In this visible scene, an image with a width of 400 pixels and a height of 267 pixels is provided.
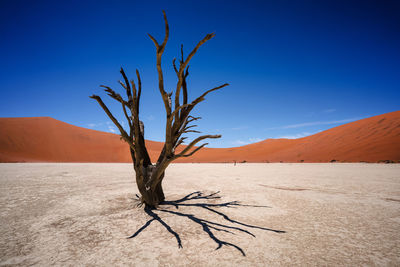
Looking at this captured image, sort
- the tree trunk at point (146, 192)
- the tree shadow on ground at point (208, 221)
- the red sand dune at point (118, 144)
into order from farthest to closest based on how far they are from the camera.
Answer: the red sand dune at point (118, 144), the tree trunk at point (146, 192), the tree shadow on ground at point (208, 221)

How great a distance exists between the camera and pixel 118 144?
4075 cm

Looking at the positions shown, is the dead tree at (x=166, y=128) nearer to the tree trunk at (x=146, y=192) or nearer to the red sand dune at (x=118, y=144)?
the tree trunk at (x=146, y=192)

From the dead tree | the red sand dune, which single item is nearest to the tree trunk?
the dead tree

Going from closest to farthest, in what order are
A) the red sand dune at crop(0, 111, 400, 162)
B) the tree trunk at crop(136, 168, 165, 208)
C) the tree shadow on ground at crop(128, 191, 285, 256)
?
the tree shadow on ground at crop(128, 191, 285, 256)
the tree trunk at crop(136, 168, 165, 208)
the red sand dune at crop(0, 111, 400, 162)

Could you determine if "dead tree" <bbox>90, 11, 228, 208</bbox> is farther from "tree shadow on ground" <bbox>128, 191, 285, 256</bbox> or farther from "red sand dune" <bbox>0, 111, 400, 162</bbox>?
"red sand dune" <bbox>0, 111, 400, 162</bbox>

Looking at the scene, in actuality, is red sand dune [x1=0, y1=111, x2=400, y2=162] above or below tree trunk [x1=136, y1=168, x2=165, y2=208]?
above

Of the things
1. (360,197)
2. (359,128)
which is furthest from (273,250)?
(359,128)

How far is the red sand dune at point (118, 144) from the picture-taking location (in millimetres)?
20734

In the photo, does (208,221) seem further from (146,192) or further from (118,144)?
(118,144)

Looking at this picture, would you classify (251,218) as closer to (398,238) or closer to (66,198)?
(398,238)

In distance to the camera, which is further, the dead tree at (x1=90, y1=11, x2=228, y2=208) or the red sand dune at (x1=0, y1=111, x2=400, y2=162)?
the red sand dune at (x1=0, y1=111, x2=400, y2=162)

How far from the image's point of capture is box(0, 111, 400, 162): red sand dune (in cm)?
2073

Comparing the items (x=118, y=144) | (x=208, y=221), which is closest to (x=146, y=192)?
(x=208, y=221)

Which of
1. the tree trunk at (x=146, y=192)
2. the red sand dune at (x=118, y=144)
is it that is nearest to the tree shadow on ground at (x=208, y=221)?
the tree trunk at (x=146, y=192)
